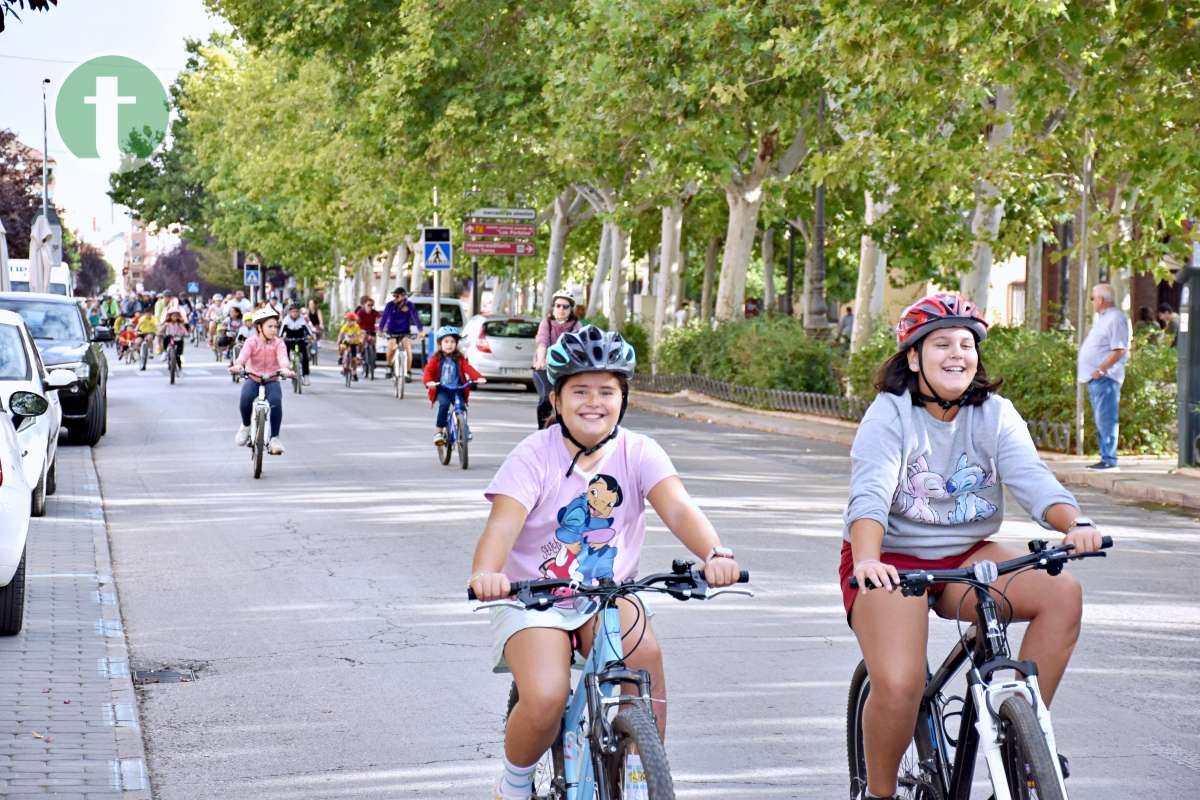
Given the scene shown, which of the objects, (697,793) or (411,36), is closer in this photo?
(697,793)

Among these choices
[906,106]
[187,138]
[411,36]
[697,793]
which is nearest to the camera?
[697,793]

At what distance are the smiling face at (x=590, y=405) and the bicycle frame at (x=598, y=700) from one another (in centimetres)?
51

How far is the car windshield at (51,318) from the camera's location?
21.1 m

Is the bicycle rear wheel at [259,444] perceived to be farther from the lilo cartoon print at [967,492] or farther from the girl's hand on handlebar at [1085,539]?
the girl's hand on handlebar at [1085,539]

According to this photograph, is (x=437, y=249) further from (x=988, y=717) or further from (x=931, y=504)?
(x=988, y=717)

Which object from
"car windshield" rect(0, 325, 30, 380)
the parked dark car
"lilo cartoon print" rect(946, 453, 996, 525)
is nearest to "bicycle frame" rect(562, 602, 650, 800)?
"lilo cartoon print" rect(946, 453, 996, 525)

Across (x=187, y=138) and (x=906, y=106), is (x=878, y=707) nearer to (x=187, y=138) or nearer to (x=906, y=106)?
(x=906, y=106)

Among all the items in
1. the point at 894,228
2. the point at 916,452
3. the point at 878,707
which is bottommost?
the point at 878,707

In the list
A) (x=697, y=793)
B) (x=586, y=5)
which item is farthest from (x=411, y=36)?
(x=697, y=793)

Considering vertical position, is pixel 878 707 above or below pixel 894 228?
below

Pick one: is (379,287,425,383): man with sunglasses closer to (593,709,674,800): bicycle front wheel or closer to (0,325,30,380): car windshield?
(0,325,30,380): car windshield

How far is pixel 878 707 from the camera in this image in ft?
15.2

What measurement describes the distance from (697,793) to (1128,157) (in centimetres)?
1403

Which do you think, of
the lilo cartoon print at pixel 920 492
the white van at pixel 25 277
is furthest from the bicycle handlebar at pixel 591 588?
the white van at pixel 25 277
